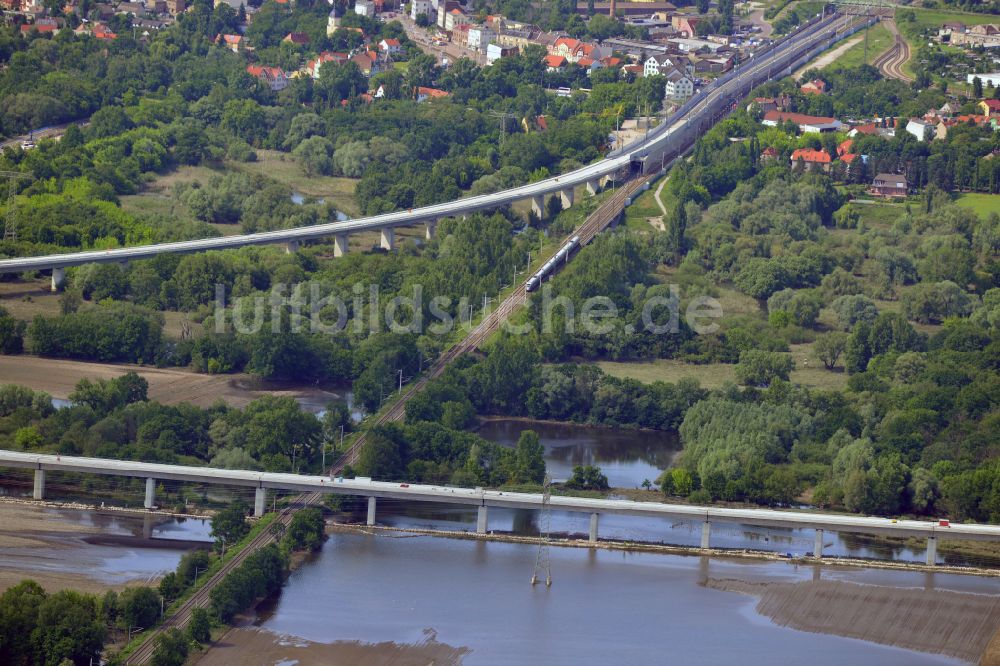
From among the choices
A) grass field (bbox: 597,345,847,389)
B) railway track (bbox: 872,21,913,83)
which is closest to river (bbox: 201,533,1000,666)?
grass field (bbox: 597,345,847,389)

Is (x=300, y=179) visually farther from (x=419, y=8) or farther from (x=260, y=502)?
(x=260, y=502)

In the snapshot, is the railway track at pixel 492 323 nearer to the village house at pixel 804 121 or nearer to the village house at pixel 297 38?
the village house at pixel 804 121

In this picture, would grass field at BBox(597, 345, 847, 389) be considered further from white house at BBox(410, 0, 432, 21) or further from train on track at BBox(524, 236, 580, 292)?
white house at BBox(410, 0, 432, 21)

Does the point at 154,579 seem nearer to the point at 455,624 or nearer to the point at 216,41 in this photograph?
the point at 455,624

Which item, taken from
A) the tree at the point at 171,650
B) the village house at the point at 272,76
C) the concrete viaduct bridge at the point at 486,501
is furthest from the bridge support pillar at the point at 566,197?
the tree at the point at 171,650

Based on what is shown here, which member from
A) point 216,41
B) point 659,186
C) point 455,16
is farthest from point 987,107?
point 216,41
